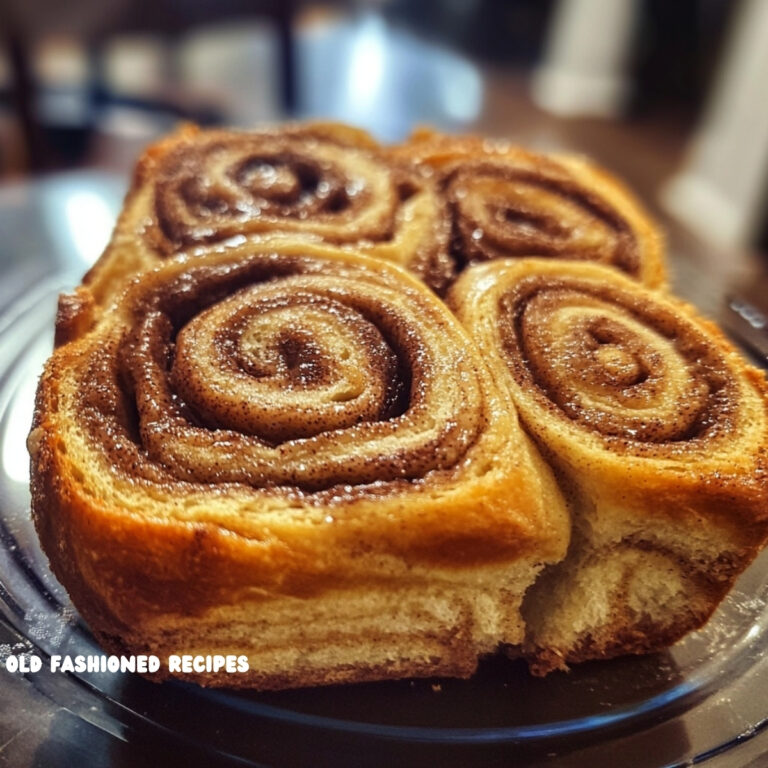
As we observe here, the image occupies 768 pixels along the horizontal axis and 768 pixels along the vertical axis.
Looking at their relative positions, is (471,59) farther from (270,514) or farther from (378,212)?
(270,514)

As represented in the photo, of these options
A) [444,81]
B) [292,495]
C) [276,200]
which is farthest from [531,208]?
[444,81]

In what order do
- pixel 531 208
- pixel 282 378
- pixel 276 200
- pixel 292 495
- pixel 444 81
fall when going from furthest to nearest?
pixel 444 81 → pixel 531 208 → pixel 276 200 → pixel 282 378 → pixel 292 495

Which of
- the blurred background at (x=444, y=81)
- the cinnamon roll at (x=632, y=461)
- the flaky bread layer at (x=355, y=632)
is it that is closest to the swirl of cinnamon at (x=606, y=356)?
the cinnamon roll at (x=632, y=461)

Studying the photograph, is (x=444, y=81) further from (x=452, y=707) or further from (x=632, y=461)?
(x=452, y=707)

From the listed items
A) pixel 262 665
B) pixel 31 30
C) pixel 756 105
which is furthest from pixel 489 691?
pixel 756 105

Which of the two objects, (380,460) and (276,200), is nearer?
(380,460)

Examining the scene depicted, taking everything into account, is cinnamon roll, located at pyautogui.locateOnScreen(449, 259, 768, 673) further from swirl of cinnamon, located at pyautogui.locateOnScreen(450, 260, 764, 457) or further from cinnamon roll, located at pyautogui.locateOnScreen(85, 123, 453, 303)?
cinnamon roll, located at pyautogui.locateOnScreen(85, 123, 453, 303)

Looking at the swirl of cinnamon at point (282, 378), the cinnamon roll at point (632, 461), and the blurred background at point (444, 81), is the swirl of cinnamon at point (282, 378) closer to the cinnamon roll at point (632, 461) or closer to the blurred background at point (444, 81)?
the cinnamon roll at point (632, 461)

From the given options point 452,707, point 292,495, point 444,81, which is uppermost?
point 292,495
